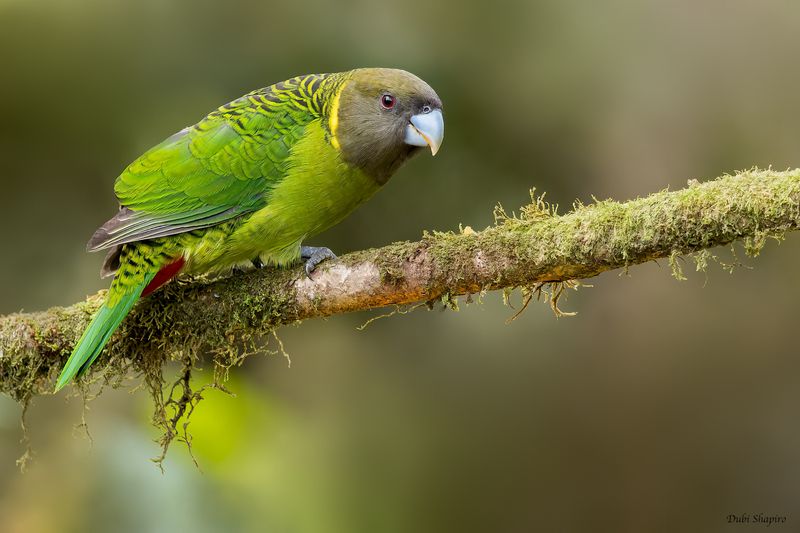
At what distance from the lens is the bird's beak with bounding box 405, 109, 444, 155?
296cm

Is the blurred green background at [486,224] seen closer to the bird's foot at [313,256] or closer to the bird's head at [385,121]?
the bird's foot at [313,256]

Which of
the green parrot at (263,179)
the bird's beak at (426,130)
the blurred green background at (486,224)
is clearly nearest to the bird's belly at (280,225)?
the green parrot at (263,179)

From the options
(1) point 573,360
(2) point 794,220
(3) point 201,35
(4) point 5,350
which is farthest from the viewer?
(3) point 201,35

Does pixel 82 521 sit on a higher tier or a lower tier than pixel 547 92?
lower

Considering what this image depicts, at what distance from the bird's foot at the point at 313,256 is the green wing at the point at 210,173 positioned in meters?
0.25

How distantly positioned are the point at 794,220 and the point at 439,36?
3341mm

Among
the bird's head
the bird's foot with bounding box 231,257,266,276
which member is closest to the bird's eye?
the bird's head

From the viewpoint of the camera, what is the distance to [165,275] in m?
2.96

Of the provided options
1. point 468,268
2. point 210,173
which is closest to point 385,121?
point 210,173

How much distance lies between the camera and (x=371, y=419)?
5.00 metres

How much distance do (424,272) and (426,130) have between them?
2.29 ft

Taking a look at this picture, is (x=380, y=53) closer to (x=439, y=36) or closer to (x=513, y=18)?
(x=439, y=36)

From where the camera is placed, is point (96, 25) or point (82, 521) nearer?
point (82, 521)

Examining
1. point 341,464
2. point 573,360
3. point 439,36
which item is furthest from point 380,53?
point 341,464
